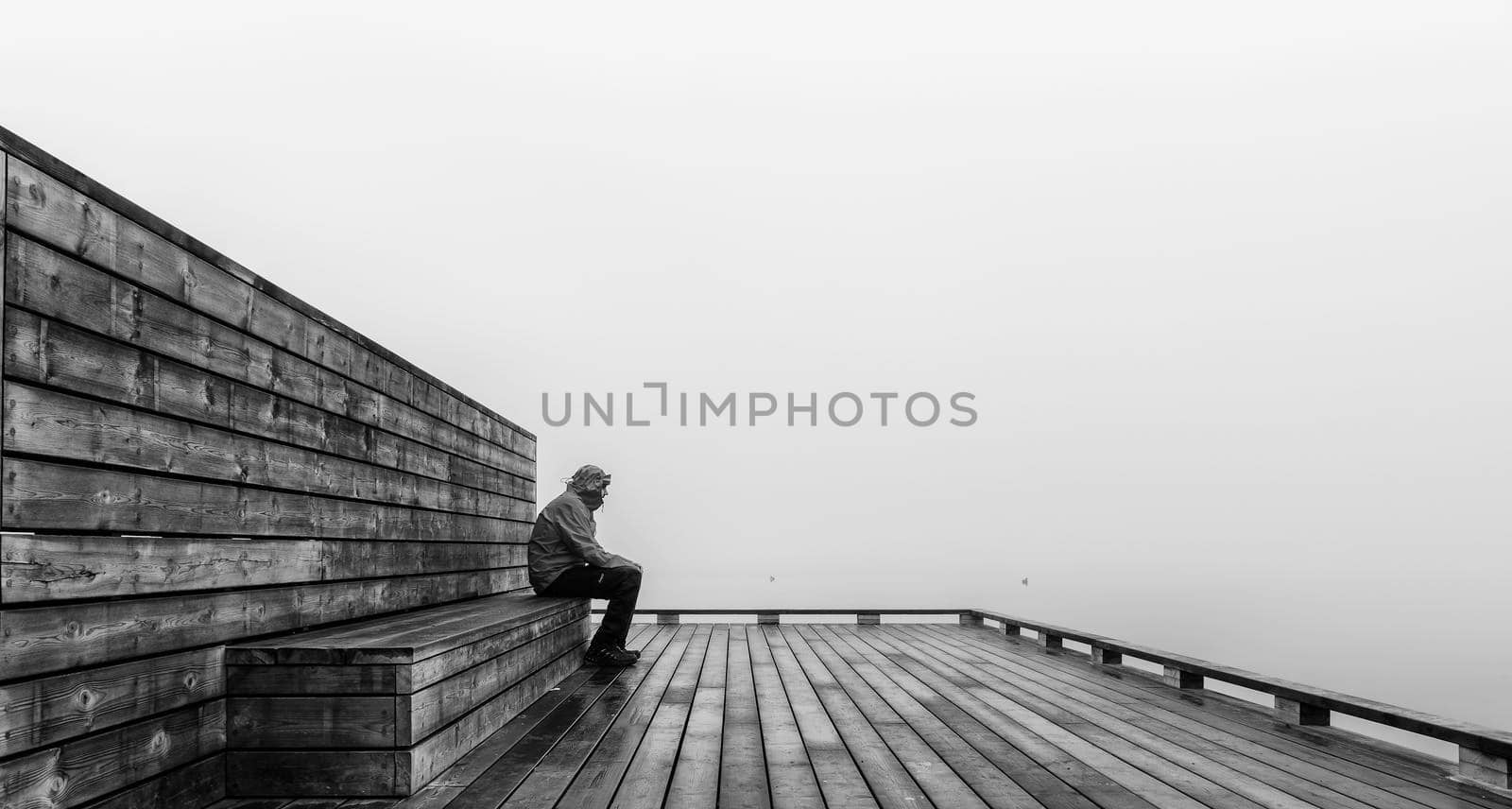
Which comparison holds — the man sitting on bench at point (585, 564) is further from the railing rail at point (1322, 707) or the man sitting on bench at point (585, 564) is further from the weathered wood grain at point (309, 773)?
the railing rail at point (1322, 707)

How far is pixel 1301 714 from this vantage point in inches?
155

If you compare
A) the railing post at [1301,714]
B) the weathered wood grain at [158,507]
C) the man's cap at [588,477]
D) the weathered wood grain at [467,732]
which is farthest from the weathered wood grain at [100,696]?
the railing post at [1301,714]

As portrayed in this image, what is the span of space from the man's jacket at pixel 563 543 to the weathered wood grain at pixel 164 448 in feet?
4.36

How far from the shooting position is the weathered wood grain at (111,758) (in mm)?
1804

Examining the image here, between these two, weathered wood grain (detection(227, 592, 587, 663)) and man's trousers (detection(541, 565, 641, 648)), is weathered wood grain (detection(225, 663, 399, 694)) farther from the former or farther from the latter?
man's trousers (detection(541, 565, 641, 648))

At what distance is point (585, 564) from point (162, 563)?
3.09m

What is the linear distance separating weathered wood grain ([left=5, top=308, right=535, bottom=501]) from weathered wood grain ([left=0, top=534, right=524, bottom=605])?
0.34 metres

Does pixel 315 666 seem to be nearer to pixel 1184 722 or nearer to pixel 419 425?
pixel 419 425

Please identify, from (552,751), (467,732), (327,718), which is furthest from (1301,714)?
(327,718)

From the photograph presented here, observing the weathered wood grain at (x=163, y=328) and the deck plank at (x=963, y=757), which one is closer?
the weathered wood grain at (x=163, y=328)

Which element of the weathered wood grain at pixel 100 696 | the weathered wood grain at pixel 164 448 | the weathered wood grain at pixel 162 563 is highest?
the weathered wood grain at pixel 164 448

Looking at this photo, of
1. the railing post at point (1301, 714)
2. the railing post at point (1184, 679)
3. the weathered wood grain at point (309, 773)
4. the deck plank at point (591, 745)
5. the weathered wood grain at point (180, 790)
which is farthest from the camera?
the railing post at point (1184, 679)

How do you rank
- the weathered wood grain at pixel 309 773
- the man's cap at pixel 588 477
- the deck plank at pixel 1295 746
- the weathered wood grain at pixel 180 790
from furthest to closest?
the man's cap at pixel 588 477, the deck plank at pixel 1295 746, the weathered wood grain at pixel 309 773, the weathered wood grain at pixel 180 790

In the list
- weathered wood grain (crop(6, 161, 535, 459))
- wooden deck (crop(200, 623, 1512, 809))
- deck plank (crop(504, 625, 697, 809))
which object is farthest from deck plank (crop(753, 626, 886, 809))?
weathered wood grain (crop(6, 161, 535, 459))
